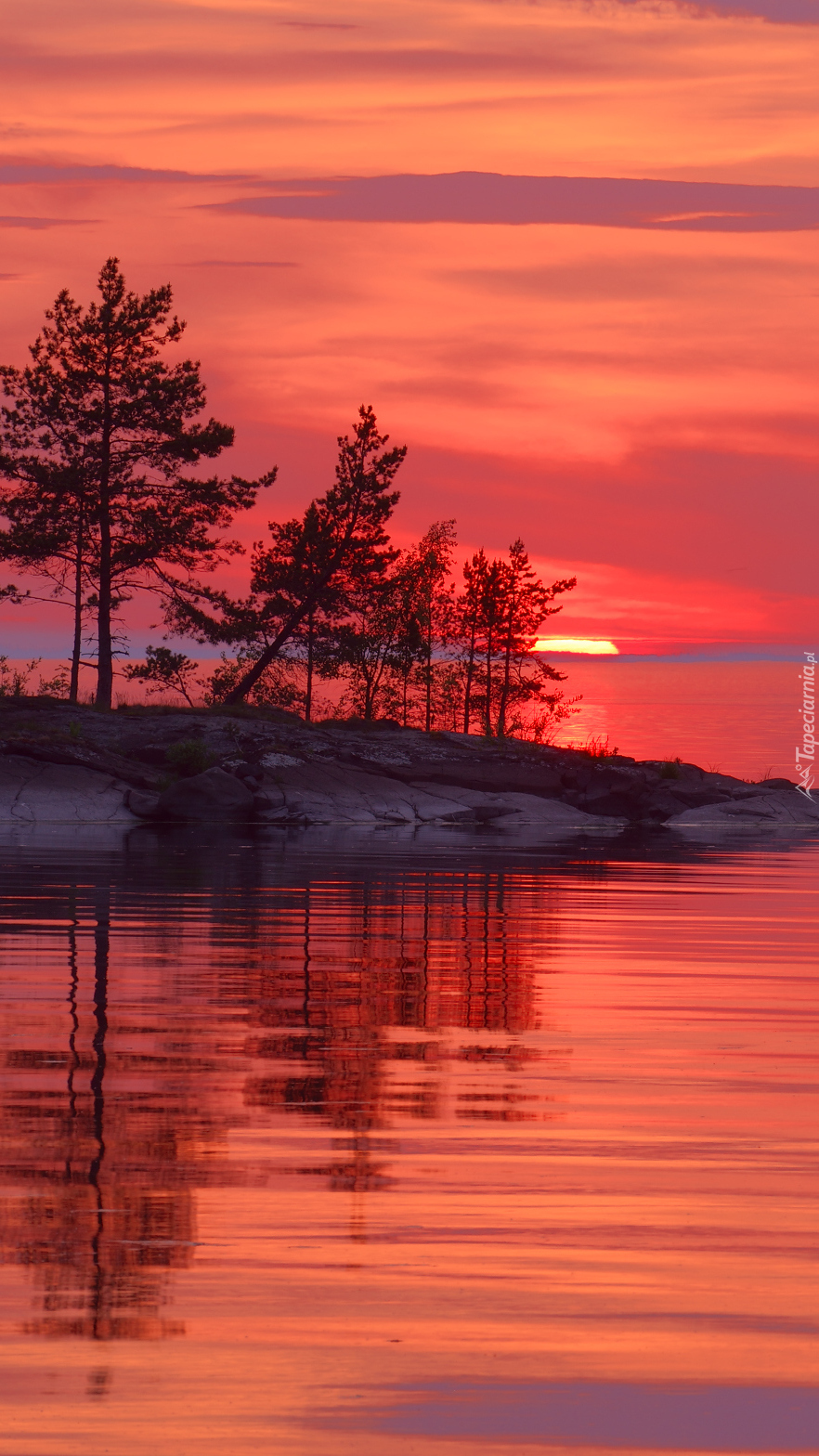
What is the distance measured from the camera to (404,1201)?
740cm

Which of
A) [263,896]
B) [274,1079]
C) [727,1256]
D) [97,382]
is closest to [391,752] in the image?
[97,382]

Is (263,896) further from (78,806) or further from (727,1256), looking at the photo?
(78,806)

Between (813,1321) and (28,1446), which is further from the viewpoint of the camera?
(813,1321)

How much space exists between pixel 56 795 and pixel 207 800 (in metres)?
4.21

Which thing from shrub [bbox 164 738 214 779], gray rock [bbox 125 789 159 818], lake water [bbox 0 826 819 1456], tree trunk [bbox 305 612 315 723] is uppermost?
tree trunk [bbox 305 612 315 723]

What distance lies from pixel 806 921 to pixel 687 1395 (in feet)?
52.4

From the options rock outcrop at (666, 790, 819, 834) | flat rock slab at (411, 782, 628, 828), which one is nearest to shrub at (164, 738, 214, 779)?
flat rock slab at (411, 782, 628, 828)

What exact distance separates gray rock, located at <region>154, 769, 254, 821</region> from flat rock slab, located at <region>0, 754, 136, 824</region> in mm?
1131

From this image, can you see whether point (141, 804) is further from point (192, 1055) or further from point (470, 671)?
point (470, 671)

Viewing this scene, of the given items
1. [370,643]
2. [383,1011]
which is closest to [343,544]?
[370,643]

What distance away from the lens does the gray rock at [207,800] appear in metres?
44.1

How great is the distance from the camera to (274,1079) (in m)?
10.1

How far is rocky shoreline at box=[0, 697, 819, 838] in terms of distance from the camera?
44062 millimetres

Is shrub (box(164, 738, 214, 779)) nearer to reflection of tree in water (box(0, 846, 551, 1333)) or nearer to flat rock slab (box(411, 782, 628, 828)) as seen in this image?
flat rock slab (box(411, 782, 628, 828))
